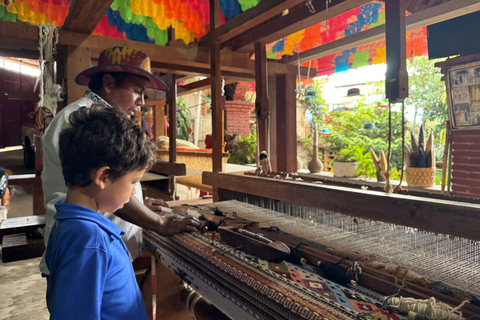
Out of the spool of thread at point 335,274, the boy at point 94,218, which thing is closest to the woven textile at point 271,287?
the spool of thread at point 335,274

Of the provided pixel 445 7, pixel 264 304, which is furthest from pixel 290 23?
pixel 264 304

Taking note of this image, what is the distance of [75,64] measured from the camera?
2.53m

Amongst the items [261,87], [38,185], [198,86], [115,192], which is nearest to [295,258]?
[115,192]

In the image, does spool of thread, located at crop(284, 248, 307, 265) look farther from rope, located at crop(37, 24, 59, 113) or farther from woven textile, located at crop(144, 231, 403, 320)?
rope, located at crop(37, 24, 59, 113)

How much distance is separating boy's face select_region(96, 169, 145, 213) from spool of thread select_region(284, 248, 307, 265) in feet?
2.19

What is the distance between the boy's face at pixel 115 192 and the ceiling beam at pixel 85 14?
4.40 feet

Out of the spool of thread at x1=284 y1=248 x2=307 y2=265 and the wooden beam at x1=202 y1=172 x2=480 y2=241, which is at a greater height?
the wooden beam at x1=202 y1=172 x2=480 y2=241

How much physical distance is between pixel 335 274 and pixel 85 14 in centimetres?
217

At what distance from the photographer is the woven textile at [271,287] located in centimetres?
90

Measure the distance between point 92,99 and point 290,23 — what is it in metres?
1.24

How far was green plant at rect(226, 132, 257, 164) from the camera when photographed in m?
9.86

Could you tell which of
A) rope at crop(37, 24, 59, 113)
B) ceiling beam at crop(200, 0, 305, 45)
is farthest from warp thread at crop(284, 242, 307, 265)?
rope at crop(37, 24, 59, 113)

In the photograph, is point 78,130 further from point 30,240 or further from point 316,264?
point 30,240

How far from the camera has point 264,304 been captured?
103cm
